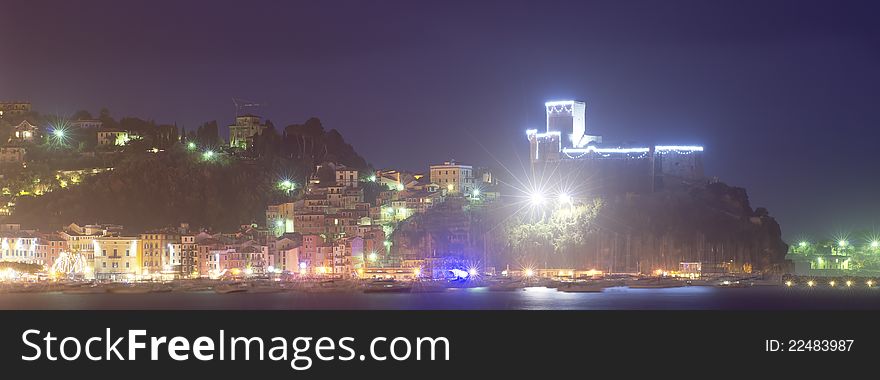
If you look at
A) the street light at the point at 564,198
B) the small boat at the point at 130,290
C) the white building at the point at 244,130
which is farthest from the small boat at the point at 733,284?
the white building at the point at 244,130

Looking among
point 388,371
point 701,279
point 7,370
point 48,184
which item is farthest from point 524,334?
point 48,184

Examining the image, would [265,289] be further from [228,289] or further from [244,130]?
[244,130]

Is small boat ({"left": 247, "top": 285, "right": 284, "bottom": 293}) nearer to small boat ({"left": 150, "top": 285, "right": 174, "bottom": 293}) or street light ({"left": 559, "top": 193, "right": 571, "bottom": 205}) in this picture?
small boat ({"left": 150, "top": 285, "right": 174, "bottom": 293})

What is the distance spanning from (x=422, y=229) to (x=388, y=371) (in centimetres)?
4966

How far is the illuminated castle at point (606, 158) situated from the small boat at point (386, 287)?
629 inches

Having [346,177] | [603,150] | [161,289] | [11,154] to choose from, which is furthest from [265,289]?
[11,154]

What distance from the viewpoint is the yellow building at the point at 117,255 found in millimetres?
77312

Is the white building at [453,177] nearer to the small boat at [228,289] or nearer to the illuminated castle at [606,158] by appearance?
the illuminated castle at [606,158]

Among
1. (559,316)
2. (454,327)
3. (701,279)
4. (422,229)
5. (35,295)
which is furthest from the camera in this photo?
(422,229)

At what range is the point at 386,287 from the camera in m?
70.2

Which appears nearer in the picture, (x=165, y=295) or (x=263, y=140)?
(x=165, y=295)

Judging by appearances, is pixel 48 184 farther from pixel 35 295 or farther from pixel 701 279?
pixel 701 279

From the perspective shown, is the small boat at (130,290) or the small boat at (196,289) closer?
the small boat at (130,290)

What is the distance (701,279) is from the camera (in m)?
77.1
